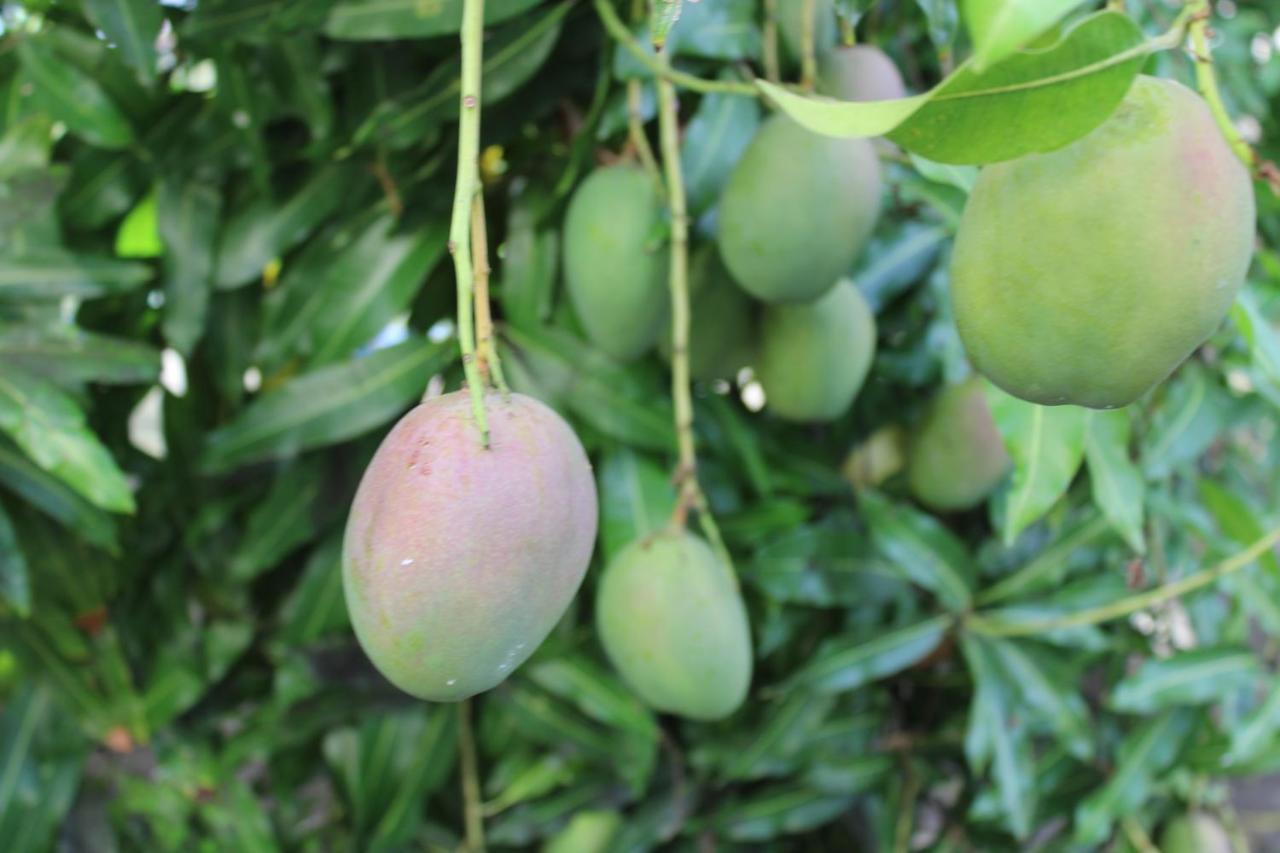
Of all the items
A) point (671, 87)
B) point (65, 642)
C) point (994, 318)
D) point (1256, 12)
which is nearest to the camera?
point (994, 318)

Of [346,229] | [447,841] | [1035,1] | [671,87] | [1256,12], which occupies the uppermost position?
[1035,1]

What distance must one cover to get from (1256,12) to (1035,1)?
1.20 meters

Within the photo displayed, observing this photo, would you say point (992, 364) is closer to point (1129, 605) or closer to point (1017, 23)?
point (1017, 23)

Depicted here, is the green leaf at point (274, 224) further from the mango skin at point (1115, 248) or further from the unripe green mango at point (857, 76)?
the mango skin at point (1115, 248)

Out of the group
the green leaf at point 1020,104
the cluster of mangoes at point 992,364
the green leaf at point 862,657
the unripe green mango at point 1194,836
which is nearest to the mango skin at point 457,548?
the cluster of mangoes at point 992,364

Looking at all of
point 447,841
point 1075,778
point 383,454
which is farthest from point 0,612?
point 1075,778

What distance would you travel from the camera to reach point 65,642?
3.12 ft

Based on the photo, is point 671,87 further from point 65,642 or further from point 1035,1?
point 65,642

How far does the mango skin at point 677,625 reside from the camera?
0.64 metres

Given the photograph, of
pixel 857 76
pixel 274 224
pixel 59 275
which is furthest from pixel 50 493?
pixel 857 76

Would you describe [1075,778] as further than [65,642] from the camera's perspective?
Yes

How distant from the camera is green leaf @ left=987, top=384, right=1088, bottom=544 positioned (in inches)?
23.0

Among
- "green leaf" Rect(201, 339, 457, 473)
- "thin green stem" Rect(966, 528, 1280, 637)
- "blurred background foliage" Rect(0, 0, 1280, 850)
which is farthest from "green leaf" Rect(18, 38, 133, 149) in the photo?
"thin green stem" Rect(966, 528, 1280, 637)

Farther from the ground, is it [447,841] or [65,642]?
[65,642]
